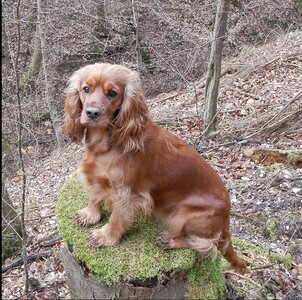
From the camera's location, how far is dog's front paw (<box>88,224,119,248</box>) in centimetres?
358

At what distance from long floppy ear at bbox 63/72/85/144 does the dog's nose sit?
1.09ft

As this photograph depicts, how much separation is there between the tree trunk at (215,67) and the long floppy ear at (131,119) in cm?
434

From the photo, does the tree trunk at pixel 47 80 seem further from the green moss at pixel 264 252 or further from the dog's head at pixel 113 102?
the dog's head at pixel 113 102

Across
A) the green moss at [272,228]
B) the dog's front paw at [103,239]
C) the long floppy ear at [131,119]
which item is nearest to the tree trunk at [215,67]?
the green moss at [272,228]

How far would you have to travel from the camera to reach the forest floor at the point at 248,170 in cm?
456

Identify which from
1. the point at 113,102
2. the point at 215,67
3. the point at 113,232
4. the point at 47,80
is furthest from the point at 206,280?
the point at 47,80

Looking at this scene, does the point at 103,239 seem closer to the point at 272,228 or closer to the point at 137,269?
the point at 137,269

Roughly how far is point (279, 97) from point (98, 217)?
6.65m

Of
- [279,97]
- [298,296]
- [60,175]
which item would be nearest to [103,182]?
[298,296]

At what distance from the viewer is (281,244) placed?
534 centimetres

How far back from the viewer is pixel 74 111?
11.7 ft

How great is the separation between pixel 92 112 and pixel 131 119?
0.30 metres

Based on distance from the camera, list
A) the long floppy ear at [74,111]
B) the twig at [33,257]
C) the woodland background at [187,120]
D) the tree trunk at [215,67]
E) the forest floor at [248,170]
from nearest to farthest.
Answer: the long floppy ear at [74,111]
the forest floor at [248,170]
the woodland background at [187,120]
the twig at [33,257]
the tree trunk at [215,67]

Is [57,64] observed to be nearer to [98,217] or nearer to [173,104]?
[173,104]
